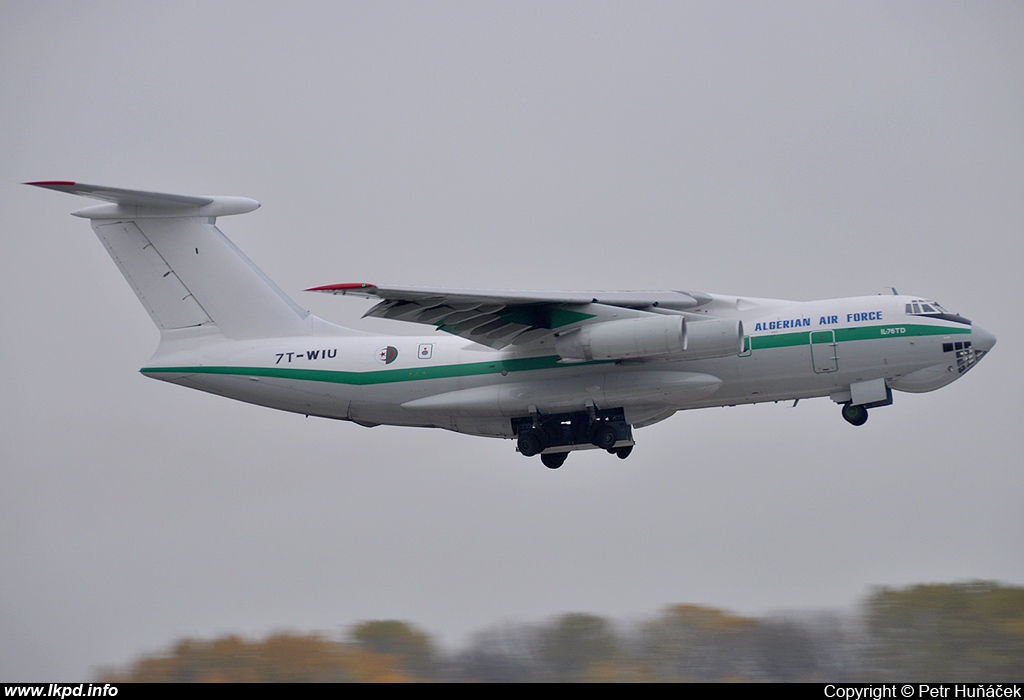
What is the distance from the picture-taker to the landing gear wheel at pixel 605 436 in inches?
575

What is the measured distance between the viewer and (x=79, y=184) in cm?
1366

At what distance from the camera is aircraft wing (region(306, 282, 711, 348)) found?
13562 millimetres

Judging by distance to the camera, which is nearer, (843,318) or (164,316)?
(843,318)

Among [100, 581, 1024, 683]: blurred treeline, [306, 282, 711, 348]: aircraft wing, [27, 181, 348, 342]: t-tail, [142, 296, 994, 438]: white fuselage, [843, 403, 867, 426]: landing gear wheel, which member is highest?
[27, 181, 348, 342]: t-tail

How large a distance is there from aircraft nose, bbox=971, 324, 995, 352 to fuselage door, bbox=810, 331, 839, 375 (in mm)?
1425

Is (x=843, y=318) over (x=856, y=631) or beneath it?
over

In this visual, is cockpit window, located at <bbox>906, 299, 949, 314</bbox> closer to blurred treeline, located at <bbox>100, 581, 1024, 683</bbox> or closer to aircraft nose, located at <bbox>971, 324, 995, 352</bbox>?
aircraft nose, located at <bbox>971, 324, 995, 352</bbox>

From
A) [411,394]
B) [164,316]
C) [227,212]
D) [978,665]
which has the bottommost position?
[978,665]

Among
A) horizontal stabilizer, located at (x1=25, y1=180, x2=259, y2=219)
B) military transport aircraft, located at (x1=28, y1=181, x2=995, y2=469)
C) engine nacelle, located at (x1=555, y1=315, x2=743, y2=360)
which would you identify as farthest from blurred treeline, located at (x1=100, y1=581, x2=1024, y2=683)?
horizontal stabilizer, located at (x1=25, y1=180, x2=259, y2=219)

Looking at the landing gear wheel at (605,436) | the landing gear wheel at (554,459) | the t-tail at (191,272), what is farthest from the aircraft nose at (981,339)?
the t-tail at (191,272)

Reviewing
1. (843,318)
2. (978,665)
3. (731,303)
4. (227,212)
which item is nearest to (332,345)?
(227,212)

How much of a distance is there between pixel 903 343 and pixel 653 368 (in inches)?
102

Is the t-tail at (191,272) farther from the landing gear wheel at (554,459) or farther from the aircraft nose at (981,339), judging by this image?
the aircraft nose at (981,339)

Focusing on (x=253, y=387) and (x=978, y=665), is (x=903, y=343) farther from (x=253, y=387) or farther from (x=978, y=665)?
(x=253, y=387)
